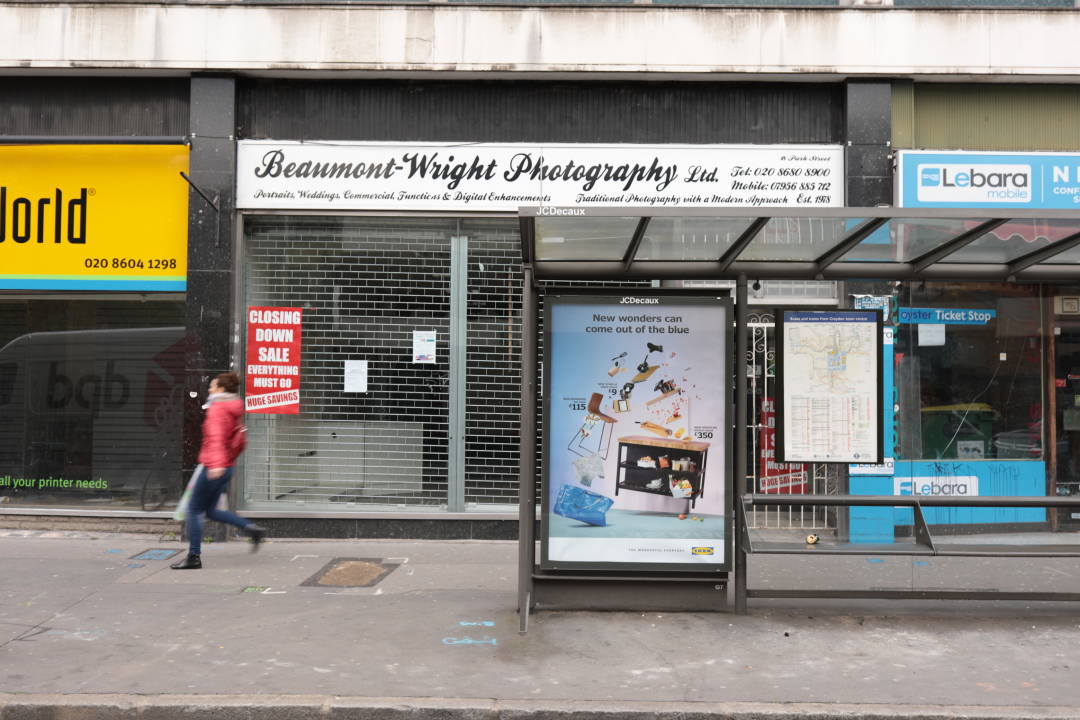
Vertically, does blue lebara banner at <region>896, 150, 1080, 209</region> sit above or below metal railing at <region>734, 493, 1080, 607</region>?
above

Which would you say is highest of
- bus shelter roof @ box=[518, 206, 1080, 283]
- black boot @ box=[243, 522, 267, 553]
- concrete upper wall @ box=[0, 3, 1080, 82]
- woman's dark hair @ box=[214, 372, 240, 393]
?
concrete upper wall @ box=[0, 3, 1080, 82]

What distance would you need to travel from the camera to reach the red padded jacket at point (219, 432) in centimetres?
793

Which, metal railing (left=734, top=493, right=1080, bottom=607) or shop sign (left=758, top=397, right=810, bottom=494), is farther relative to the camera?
shop sign (left=758, top=397, right=810, bottom=494)

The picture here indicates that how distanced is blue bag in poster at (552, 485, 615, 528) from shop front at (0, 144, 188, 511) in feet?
16.7

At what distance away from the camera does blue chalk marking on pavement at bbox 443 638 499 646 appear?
5.89 metres

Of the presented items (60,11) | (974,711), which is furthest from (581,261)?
(60,11)

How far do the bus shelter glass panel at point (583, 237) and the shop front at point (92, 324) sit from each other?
5040 millimetres

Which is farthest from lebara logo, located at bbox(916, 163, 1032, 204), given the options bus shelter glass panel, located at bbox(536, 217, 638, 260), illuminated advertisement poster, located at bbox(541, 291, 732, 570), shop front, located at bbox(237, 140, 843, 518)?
bus shelter glass panel, located at bbox(536, 217, 638, 260)

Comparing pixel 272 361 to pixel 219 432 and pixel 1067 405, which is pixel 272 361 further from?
pixel 1067 405

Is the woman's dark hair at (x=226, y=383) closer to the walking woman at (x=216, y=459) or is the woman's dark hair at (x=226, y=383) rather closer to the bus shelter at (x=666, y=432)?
the walking woman at (x=216, y=459)

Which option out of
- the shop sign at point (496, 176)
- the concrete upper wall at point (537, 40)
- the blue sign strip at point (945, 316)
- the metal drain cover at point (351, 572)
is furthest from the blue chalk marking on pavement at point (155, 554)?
the blue sign strip at point (945, 316)

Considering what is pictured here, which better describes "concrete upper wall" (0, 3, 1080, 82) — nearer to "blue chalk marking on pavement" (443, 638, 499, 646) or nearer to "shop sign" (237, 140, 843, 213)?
"shop sign" (237, 140, 843, 213)

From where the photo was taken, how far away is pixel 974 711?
478 centimetres

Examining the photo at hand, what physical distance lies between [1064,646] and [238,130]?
867 centimetres
